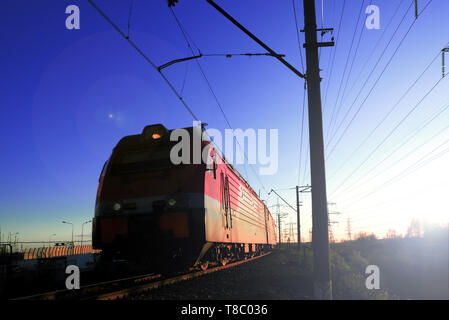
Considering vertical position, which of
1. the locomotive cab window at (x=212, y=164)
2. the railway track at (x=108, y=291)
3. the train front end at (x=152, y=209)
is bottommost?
the railway track at (x=108, y=291)

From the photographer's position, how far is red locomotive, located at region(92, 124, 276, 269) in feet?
29.6

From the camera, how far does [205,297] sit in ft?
24.7

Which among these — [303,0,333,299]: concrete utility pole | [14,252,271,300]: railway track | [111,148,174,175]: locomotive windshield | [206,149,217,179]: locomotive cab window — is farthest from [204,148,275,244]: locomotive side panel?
[303,0,333,299]: concrete utility pole

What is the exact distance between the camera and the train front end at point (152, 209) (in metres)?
9.00

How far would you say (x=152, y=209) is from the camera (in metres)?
9.25

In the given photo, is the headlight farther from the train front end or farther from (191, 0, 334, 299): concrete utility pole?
(191, 0, 334, 299): concrete utility pole

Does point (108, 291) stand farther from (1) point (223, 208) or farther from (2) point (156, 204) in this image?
(1) point (223, 208)

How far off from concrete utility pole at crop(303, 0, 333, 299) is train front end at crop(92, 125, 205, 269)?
129 inches

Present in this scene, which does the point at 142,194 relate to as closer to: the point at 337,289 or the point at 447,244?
the point at 337,289

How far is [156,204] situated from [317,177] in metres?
4.53

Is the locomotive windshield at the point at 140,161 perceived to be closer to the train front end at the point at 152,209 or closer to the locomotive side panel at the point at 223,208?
the train front end at the point at 152,209

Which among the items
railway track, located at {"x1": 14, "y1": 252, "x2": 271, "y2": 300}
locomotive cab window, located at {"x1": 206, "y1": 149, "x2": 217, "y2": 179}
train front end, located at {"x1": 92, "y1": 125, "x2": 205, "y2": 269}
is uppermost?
locomotive cab window, located at {"x1": 206, "y1": 149, "x2": 217, "y2": 179}

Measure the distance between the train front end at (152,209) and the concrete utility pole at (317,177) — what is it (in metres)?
3.29

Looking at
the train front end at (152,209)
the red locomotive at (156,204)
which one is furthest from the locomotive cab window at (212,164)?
the train front end at (152,209)
